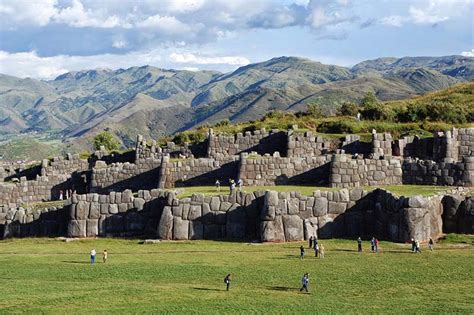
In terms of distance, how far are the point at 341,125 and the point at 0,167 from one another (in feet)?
102

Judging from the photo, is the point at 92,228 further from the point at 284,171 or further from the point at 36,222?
the point at 284,171

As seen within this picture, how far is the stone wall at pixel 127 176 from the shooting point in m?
43.7

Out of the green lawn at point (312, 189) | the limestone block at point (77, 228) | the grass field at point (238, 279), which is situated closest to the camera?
the grass field at point (238, 279)

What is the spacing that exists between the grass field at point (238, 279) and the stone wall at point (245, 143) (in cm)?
2093

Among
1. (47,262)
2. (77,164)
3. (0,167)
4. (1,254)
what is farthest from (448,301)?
(0,167)

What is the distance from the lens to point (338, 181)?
36594 millimetres

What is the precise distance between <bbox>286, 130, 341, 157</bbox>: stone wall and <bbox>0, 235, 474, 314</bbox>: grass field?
1856 centimetres

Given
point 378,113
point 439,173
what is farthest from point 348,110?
point 439,173

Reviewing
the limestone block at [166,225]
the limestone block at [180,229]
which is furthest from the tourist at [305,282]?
the limestone block at [166,225]

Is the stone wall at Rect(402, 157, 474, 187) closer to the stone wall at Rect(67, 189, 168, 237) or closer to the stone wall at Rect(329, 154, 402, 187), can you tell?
the stone wall at Rect(329, 154, 402, 187)

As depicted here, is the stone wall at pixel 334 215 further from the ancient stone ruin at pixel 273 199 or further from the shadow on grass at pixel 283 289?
the shadow on grass at pixel 283 289

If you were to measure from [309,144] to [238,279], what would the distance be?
25994 millimetres

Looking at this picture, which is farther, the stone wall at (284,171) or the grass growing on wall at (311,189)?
the stone wall at (284,171)

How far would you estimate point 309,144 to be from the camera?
1882 inches
